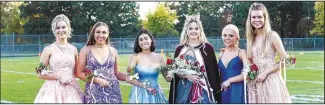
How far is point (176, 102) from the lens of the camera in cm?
543

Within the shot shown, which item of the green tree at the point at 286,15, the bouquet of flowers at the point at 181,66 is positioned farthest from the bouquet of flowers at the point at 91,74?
the green tree at the point at 286,15

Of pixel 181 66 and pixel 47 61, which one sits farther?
pixel 47 61

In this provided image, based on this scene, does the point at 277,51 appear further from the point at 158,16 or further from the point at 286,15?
the point at 286,15

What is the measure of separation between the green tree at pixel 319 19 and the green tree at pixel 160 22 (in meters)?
12.2

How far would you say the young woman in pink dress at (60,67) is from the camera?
528 centimetres

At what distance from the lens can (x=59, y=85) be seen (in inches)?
211

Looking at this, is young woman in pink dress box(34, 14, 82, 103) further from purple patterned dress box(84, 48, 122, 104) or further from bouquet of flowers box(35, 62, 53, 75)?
purple patterned dress box(84, 48, 122, 104)

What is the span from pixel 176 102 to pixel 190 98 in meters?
0.19

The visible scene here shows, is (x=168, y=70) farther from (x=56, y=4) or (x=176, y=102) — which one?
(x=56, y=4)

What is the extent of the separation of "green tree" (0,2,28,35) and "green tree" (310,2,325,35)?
25769mm

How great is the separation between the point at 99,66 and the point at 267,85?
186cm

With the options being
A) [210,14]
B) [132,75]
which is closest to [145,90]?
[132,75]

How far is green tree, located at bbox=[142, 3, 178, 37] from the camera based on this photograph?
40309 millimetres

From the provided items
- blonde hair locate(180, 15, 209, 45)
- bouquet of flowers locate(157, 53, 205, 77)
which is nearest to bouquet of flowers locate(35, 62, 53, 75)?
bouquet of flowers locate(157, 53, 205, 77)
